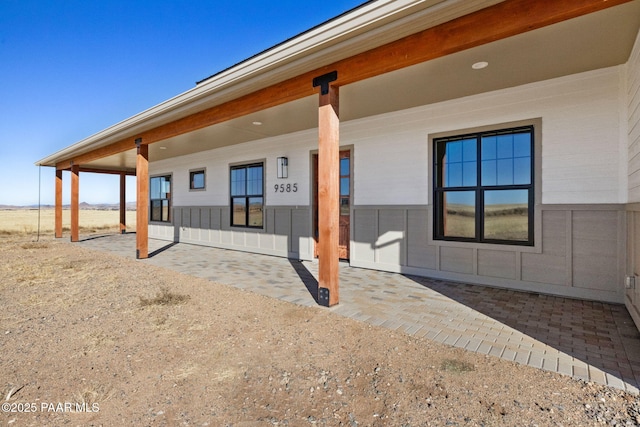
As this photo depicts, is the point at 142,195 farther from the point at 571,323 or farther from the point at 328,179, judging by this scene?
the point at 571,323

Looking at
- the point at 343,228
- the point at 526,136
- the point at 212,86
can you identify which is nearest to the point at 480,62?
the point at 526,136

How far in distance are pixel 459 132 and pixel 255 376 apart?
4.49m

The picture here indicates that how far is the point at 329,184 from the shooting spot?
3619 mm

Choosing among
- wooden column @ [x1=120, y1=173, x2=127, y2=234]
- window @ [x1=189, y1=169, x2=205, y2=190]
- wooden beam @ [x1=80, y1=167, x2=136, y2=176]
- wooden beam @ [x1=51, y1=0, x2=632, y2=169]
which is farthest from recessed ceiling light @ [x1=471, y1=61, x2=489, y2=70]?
wooden column @ [x1=120, y1=173, x2=127, y2=234]

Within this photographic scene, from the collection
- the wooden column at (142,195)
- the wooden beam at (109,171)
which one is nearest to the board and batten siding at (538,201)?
the wooden column at (142,195)

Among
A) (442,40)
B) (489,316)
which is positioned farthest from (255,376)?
(442,40)

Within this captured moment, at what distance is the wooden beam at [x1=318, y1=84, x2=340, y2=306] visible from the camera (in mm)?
3596

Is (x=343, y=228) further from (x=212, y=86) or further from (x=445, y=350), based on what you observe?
(x=445, y=350)

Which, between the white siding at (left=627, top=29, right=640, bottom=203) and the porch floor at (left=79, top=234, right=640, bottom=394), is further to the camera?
the white siding at (left=627, top=29, right=640, bottom=203)

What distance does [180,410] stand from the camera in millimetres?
1831

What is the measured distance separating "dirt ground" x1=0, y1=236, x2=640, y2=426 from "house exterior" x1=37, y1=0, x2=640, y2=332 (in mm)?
1126

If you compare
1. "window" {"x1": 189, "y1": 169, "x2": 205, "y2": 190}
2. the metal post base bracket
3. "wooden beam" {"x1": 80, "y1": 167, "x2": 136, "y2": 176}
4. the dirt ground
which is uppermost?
"wooden beam" {"x1": 80, "y1": 167, "x2": 136, "y2": 176}

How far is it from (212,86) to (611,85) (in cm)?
511

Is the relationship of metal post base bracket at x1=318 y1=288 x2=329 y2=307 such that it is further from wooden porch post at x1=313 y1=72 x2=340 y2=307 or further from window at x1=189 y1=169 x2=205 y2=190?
window at x1=189 y1=169 x2=205 y2=190
